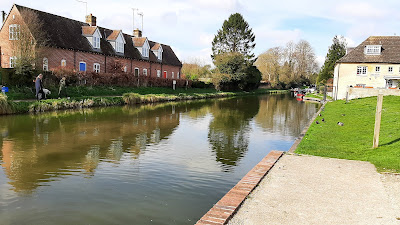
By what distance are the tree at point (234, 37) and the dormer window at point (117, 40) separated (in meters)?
28.9

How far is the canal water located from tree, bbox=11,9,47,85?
859 cm

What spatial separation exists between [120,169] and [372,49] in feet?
125

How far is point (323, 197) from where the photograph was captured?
204 inches

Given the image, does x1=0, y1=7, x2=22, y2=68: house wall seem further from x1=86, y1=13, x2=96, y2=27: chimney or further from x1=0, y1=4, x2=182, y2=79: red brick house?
x1=86, y1=13, x2=96, y2=27: chimney

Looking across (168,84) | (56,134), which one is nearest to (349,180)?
(56,134)

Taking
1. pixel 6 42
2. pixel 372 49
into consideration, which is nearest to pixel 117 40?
pixel 6 42

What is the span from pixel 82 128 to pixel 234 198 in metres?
10.9

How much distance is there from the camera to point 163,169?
319 inches

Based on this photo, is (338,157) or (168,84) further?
(168,84)

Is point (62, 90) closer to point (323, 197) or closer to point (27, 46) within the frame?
point (27, 46)

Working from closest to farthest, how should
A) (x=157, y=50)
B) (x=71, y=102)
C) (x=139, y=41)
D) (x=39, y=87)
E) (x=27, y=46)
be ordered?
(x=39, y=87)
(x=71, y=102)
(x=27, y=46)
(x=139, y=41)
(x=157, y=50)

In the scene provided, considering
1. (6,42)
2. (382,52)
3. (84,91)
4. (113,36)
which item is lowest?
(84,91)

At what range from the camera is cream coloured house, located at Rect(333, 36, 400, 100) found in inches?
1441

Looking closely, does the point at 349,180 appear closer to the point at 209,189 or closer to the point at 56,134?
the point at 209,189
